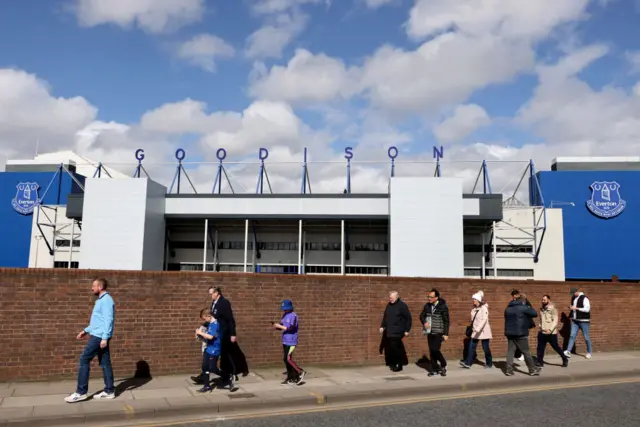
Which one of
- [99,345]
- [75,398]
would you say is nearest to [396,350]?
[99,345]

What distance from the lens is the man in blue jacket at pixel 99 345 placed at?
7.75m

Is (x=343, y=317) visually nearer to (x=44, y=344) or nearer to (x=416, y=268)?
(x=44, y=344)

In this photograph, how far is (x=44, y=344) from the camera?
364 inches

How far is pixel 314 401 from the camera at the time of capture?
8.45 meters

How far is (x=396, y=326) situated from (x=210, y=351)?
408 centimetres

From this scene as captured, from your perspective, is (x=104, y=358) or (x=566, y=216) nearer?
(x=104, y=358)

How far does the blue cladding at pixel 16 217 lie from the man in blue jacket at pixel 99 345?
35.6 m

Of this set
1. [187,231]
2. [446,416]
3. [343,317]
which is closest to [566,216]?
[187,231]

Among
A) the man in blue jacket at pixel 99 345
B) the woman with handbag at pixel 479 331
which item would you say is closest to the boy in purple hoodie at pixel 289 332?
the man in blue jacket at pixel 99 345

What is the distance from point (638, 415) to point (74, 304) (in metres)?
9.28

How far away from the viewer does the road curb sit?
7.12 metres

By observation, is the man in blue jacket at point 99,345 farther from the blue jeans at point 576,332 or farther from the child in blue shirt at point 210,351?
the blue jeans at point 576,332

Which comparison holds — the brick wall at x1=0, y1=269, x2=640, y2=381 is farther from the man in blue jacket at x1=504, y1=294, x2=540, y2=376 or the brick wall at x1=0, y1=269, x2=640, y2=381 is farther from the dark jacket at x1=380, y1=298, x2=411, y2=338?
the man in blue jacket at x1=504, y1=294, x2=540, y2=376

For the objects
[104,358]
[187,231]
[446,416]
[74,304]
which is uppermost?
[187,231]
